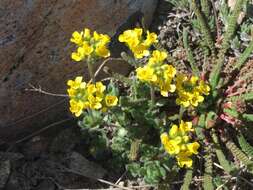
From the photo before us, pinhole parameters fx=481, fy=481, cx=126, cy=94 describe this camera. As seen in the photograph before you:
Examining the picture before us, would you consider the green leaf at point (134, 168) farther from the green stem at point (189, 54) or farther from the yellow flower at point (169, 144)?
the green stem at point (189, 54)

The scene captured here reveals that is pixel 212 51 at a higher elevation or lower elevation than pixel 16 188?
higher

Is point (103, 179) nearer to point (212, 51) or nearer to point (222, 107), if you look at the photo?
point (222, 107)

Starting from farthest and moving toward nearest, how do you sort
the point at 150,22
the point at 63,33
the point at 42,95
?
the point at 150,22 < the point at 42,95 < the point at 63,33

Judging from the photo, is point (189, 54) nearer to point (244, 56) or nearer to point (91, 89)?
point (244, 56)

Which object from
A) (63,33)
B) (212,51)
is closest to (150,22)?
(212,51)

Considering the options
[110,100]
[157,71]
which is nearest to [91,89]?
[110,100]

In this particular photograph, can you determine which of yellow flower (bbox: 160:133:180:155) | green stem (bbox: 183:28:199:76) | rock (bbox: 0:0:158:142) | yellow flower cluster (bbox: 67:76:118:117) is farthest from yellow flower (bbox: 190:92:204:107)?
rock (bbox: 0:0:158:142)

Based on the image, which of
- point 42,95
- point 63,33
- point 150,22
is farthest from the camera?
Result: point 150,22

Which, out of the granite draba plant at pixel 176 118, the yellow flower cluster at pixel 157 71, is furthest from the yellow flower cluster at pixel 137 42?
the yellow flower cluster at pixel 157 71
